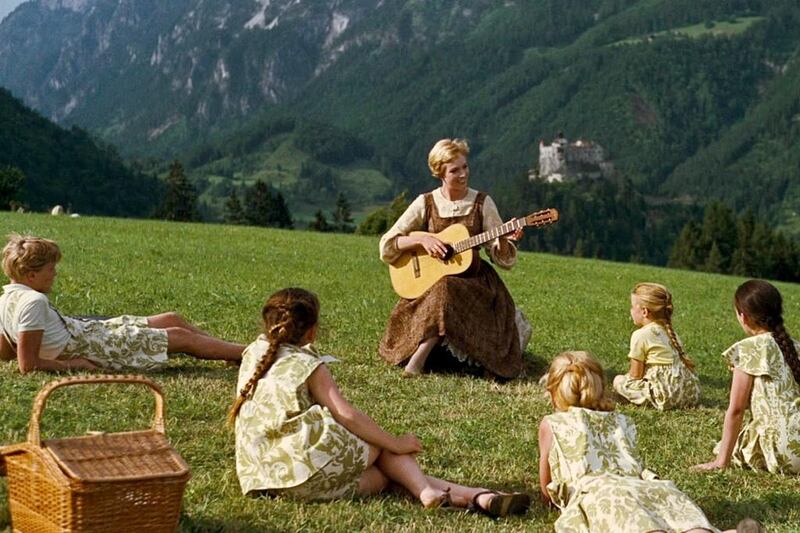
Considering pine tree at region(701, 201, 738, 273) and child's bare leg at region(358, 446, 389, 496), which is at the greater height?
child's bare leg at region(358, 446, 389, 496)

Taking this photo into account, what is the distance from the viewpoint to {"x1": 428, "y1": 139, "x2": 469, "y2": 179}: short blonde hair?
463 inches

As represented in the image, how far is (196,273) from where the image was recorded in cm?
2053

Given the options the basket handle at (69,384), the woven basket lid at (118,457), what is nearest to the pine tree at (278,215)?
the basket handle at (69,384)

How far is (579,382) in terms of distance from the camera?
7043 millimetres

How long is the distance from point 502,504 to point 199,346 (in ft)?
17.2

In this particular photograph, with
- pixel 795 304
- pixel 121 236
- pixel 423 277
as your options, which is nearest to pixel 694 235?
pixel 795 304

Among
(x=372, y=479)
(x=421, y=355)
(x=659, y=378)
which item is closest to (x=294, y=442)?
(x=372, y=479)

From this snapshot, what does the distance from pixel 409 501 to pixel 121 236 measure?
21.9 meters

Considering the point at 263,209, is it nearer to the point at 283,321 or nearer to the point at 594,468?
the point at 283,321

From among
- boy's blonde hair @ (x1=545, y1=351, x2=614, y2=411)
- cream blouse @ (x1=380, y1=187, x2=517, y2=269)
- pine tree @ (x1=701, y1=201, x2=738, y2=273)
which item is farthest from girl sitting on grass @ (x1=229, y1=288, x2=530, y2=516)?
pine tree @ (x1=701, y1=201, x2=738, y2=273)

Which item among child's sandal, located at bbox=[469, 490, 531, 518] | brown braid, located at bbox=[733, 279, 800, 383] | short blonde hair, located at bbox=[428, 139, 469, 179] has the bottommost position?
child's sandal, located at bbox=[469, 490, 531, 518]

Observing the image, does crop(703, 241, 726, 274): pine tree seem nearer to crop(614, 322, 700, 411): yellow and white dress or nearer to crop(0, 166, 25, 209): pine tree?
crop(0, 166, 25, 209): pine tree

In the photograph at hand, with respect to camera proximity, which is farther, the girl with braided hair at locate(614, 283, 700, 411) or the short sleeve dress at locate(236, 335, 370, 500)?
the girl with braided hair at locate(614, 283, 700, 411)

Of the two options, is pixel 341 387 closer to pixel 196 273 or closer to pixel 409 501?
pixel 409 501
